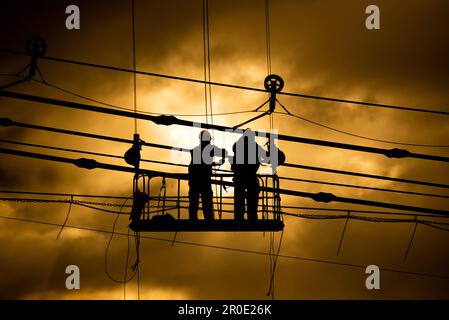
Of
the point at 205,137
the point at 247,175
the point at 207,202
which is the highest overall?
the point at 205,137

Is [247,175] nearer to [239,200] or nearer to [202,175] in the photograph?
[239,200]

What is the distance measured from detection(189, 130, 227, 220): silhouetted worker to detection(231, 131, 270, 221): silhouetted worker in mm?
430

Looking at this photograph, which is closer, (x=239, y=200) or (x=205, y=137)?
(x=205, y=137)

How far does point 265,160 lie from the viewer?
1833 centimetres

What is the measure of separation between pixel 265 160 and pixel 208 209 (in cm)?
190

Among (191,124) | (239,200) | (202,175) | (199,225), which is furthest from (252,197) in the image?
(191,124)

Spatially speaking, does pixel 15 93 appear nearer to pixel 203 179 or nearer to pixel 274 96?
pixel 203 179

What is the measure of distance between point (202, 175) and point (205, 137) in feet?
3.39

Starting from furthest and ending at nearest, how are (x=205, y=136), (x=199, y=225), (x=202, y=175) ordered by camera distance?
(x=202, y=175) → (x=205, y=136) → (x=199, y=225)

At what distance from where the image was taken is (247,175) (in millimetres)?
18344

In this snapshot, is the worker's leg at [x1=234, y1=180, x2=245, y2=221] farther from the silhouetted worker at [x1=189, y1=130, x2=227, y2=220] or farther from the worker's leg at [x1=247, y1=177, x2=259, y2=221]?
the silhouetted worker at [x1=189, y1=130, x2=227, y2=220]
